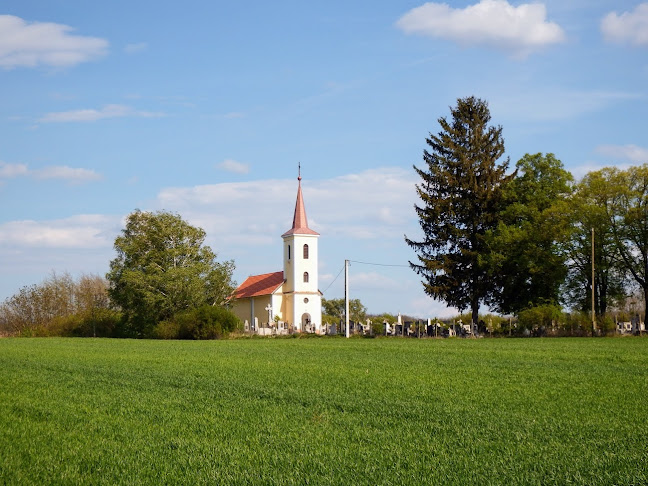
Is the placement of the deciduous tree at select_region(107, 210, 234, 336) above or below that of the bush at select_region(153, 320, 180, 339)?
above

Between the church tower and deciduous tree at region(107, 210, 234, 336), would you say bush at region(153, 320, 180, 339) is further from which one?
the church tower

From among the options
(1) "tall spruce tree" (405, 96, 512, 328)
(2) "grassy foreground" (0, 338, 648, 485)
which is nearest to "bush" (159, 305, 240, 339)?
(1) "tall spruce tree" (405, 96, 512, 328)

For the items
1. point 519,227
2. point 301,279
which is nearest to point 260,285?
point 301,279

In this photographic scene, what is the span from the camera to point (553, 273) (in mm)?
60156

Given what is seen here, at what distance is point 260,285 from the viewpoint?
9538 centimetres

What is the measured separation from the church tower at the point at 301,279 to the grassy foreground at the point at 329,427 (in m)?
64.1

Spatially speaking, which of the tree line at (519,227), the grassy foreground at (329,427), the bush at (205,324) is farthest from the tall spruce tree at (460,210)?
the grassy foreground at (329,427)

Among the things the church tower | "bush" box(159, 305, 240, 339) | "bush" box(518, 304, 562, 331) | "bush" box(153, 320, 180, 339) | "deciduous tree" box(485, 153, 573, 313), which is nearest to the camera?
"bush" box(518, 304, 562, 331)

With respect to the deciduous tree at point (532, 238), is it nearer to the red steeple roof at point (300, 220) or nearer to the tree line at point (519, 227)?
the tree line at point (519, 227)

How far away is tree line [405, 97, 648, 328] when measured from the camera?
6012cm

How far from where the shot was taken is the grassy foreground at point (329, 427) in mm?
9711

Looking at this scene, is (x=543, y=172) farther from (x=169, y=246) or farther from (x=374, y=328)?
(x=169, y=246)

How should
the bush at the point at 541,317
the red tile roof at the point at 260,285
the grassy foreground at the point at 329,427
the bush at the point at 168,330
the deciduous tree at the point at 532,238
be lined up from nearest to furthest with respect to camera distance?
the grassy foreground at the point at 329,427 → the bush at the point at 541,317 → the deciduous tree at the point at 532,238 → the bush at the point at 168,330 → the red tile roof at the point at 260,285

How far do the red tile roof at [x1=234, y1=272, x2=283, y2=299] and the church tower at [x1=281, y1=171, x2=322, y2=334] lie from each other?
1802 millimetres
